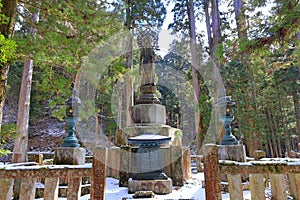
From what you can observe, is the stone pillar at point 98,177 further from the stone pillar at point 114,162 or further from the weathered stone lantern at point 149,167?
the stone pillar at point 114,162

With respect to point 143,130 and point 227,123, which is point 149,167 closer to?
point 143,130

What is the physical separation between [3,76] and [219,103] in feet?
14.1

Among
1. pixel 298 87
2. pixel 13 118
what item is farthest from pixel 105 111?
pixel 298 87

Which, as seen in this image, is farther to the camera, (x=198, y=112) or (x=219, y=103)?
(x=198, y=112)

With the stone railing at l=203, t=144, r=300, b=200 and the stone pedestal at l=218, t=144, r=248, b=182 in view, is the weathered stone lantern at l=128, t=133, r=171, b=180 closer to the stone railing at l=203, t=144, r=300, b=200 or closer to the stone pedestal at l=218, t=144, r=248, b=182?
the stone pedestal at l=218, t=144, r=248, b=182

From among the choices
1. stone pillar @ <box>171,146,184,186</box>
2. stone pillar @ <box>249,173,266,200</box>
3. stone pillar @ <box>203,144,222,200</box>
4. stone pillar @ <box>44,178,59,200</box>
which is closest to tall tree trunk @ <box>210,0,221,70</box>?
stone pillar @ <box>171,146,184,186</box>

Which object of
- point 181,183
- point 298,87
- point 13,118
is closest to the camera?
point 181,183

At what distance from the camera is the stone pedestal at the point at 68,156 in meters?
3.99

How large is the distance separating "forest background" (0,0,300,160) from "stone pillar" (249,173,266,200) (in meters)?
2.26

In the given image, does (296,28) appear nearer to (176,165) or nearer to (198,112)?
(176,165)

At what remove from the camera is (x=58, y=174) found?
2.28 metres

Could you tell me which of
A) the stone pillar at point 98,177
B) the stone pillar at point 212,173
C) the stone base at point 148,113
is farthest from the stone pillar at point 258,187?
the stone base at point 148,113

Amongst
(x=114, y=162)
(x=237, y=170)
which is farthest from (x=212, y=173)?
(x=114, y=162)

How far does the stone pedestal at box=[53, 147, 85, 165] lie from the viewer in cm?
399
